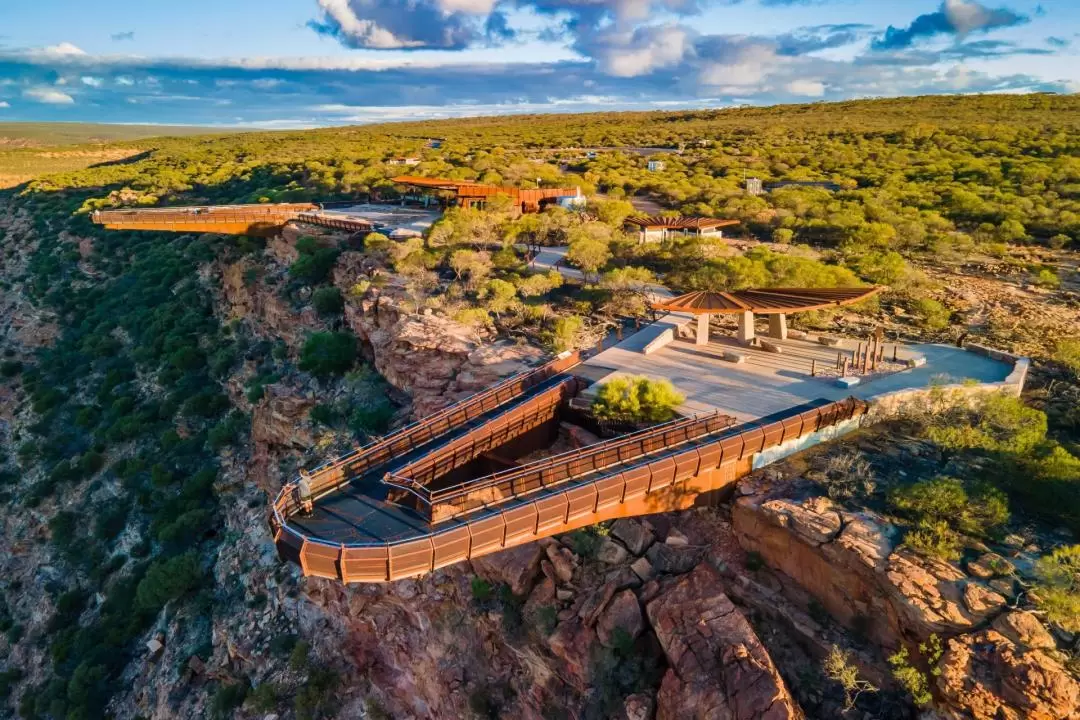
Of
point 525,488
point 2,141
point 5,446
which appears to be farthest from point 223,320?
point 2,141

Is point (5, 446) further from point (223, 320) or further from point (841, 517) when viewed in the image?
point (841, 517)

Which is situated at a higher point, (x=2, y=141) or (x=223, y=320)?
(x=2, y=141)

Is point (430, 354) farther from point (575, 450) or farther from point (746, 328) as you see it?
point (746, 328)

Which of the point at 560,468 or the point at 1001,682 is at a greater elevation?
the point at 560,468

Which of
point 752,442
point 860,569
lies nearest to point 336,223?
point 752,442

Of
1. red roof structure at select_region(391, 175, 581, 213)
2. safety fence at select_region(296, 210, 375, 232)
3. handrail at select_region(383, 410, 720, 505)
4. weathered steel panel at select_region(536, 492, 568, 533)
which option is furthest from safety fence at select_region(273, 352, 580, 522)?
red roof structure at select_region(391, 175, 581, 213)

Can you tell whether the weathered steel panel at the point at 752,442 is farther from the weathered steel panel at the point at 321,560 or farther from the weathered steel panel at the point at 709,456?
the weathered steel panel at the point at 321,560

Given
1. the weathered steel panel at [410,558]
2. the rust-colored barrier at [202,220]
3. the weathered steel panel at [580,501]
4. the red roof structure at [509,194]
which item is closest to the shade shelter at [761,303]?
the weathered steel panel at [580,501]
